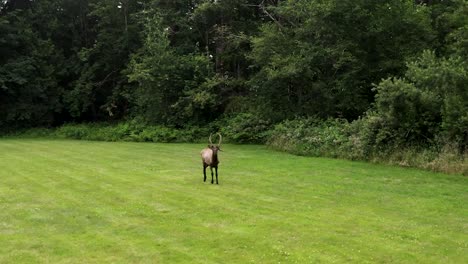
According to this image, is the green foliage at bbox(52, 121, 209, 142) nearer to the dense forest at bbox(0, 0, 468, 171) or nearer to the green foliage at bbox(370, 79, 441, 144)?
the dense forest at bbox(0, 0, 468, 171)

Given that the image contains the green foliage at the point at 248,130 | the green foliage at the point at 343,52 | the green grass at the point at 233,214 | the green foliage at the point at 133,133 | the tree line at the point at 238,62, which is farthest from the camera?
the green foliage at the point at 133,133

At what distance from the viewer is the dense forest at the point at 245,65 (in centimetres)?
1881

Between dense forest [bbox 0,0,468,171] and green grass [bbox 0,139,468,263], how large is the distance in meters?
4.08

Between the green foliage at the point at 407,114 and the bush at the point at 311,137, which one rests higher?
the green foliage at the point at 407,114

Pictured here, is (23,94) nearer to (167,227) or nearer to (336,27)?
(336,27)

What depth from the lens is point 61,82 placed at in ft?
136

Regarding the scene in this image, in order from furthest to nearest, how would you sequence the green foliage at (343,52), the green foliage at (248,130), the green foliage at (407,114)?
the green foliage at (248,130), the green foliage at (343,52), the green foliage at (407,114)

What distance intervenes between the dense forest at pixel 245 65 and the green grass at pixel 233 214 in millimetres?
4082

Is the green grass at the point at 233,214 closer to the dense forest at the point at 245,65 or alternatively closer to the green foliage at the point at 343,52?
the dense forest at the point at 245,65

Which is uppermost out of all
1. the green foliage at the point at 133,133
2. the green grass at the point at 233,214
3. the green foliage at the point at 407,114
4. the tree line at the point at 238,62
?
the tree line at the point at 238,62

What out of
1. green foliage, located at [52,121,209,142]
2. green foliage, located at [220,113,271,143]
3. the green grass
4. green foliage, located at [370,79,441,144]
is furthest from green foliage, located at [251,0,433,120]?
the green grass

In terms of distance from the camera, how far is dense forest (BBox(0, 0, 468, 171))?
18812 millimetres

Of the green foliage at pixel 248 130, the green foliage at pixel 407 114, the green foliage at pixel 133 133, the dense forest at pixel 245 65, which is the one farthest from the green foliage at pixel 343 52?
the green foliage at pixel 407 114

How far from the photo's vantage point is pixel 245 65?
34594 millimetres
